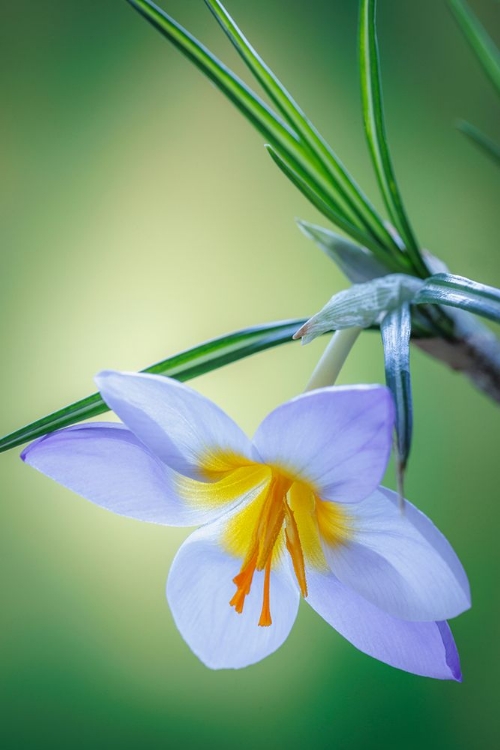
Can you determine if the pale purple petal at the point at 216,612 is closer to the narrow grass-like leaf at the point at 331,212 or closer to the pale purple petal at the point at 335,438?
the pale purple petal at the point at 335,438

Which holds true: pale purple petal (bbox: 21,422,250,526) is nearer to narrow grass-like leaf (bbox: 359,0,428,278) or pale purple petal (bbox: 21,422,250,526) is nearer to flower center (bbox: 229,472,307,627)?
flower center (bbox: 229,472,307,627)

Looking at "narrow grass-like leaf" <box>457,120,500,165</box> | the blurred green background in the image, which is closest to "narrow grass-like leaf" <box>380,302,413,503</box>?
"narrow grass-like leaf" <box>457,120,500,165</box>

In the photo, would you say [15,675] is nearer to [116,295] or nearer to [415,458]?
[116,295]

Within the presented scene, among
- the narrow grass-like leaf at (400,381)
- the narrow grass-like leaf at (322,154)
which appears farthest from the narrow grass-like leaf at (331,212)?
the narrow grass-like leaf at (400,381)

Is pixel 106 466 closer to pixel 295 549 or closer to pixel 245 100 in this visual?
pixel 295 549

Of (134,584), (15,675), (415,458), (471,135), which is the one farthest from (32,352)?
(471,135)
